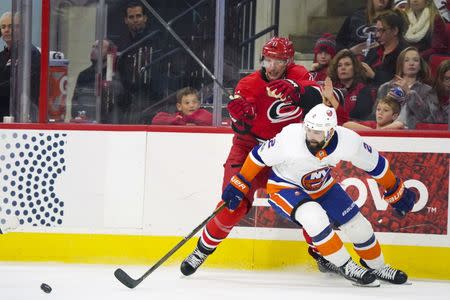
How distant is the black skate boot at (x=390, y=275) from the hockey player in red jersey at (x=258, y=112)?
0.77m

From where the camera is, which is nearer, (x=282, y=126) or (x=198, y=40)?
(x=282, y=126)

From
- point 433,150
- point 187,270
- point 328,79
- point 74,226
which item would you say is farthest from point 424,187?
point 74,226

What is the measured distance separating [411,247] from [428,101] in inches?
32.4

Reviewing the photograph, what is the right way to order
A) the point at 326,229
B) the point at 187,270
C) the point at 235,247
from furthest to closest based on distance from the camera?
the point at 235,247
the point at 187,270
the point at 326,229

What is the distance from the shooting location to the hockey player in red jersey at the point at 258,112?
5.63m

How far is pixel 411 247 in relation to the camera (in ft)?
19.7

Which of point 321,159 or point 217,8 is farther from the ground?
point 217,8

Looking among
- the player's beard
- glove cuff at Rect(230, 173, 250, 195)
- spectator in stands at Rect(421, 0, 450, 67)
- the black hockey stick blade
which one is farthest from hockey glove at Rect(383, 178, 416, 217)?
the black hockey stick blade

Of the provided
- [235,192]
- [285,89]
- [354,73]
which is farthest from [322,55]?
[235,192]

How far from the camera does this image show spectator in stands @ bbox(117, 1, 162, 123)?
20.5 feet

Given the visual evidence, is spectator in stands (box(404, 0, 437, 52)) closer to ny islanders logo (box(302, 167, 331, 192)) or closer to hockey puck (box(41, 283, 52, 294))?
ny islanders logo (box(302, 167, 331, 192))

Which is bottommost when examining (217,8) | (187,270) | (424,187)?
(187,270)

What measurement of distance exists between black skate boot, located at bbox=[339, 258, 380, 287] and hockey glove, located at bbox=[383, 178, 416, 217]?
0.41 metres

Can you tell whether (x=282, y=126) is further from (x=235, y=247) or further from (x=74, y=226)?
(x=74, y=226)
